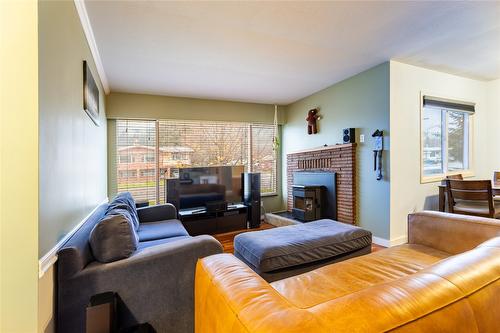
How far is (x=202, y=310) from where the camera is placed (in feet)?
3.15

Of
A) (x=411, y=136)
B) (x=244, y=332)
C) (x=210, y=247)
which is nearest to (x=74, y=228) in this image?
(x=210, y=247)

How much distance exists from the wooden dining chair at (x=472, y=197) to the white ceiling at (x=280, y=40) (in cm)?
164

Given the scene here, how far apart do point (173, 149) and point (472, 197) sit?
4385mm

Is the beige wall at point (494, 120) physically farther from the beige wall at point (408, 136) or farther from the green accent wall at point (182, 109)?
the green accent wall at point (182, 109)

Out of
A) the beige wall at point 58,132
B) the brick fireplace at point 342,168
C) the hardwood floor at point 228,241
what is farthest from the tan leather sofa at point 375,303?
the brick fireplace at point 342,168

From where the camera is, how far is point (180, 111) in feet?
15.1

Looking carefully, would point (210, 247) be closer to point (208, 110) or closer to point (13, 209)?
point (13, 209)

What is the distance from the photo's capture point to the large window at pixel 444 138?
3.73 metres

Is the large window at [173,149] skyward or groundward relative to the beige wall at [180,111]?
groundward

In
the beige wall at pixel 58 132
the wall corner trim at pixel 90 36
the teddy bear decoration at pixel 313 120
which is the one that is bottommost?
the beige wall at pixel 58 132

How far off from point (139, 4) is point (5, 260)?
6.49ft

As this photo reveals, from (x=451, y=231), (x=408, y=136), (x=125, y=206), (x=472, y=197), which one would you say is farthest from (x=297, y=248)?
(x=408, y=136)

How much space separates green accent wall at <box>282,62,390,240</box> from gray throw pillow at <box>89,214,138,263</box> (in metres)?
3.14

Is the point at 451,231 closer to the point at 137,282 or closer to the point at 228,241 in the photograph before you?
the point at 137,282
